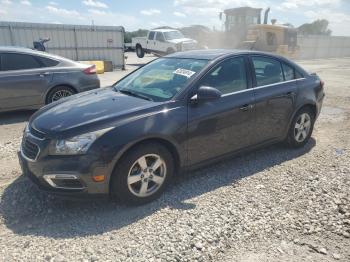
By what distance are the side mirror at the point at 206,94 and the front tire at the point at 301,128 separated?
1.89 metres

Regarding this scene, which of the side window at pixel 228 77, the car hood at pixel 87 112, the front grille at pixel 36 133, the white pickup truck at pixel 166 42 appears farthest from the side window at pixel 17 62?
the white pickup truck at pixel 166 42

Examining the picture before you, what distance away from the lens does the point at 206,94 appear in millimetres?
3750

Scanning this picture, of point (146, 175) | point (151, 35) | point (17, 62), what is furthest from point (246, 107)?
point (151, 35)

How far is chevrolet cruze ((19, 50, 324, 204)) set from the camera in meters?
3.25

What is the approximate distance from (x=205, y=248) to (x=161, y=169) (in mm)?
1064

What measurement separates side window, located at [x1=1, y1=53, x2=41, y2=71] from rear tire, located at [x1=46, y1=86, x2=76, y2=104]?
0.61 metres

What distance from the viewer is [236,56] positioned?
4.43 meters

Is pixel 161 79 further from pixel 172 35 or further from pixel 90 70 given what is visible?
pixel 172 35

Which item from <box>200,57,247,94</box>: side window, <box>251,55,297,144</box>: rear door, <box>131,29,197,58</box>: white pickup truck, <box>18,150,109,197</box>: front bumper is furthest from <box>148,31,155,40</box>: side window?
<box>18,150,109,197</box>: front bumper

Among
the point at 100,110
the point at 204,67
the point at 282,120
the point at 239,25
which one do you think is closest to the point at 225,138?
the point at 204,67

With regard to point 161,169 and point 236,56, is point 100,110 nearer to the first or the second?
point 161,169

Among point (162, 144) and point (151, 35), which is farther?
point (151, 35)

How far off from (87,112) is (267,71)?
266 cm

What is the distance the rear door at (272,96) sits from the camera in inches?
179
